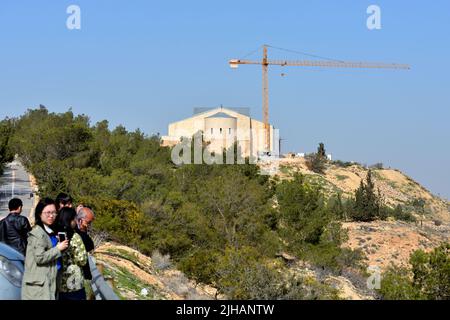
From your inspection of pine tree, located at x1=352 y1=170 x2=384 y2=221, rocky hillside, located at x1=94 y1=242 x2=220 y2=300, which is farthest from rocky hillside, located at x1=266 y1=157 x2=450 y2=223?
rocky hillside, located at x1=94 y1=242 x2=220 y2=300

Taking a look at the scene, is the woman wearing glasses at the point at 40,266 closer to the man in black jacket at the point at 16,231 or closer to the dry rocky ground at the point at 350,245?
the man in black jacket at the point at 16,231

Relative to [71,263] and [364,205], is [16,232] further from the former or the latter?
[364,205]

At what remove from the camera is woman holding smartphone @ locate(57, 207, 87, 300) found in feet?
24.6

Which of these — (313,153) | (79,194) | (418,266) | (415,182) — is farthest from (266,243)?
(415,182)

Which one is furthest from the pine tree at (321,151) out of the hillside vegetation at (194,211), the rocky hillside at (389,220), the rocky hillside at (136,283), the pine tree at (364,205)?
the rocky hillside at (136,283)

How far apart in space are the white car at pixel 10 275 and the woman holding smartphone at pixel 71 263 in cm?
42

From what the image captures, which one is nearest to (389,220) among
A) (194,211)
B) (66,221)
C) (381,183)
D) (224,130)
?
(224,130)

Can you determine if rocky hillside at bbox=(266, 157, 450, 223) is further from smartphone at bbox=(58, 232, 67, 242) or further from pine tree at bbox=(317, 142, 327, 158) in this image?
smartphone at bbox=(58, 232, 67, 242)

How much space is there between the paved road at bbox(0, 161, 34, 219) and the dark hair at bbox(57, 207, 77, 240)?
27.1 metres

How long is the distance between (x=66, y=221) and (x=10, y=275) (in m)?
0.78

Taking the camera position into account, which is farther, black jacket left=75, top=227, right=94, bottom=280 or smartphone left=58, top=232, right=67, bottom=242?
black jacket left=75, top=227, right=94, bottom=280

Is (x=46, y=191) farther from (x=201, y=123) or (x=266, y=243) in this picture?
(x=201, y=123)

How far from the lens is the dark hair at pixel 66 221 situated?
7551 millimetres

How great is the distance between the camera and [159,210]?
34.2 m
